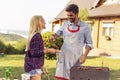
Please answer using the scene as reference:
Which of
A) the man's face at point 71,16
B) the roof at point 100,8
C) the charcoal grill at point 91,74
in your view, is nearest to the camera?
the charcoal grill at point 91,74

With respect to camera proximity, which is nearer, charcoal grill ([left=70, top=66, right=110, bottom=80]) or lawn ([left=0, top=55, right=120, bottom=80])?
charcoal grill ([left=70, top=66, right=110, bottom=80])

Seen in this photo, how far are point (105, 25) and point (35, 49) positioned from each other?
79.4ft

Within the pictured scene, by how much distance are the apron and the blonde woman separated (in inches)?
10.0

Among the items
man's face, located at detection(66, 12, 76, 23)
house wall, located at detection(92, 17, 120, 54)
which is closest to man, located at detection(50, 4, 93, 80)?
man's face, located at detection(66, 12, 76, 23)

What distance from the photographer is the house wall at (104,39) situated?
29.0m

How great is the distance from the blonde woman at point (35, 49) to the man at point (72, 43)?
11.1 inches

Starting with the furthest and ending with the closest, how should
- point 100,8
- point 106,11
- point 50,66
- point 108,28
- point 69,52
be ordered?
point 100,8
point 106,11
point 108,28
point 50,66
point 69,52

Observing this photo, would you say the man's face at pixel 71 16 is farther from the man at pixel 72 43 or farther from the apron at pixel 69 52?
the apron at pixel 69 52

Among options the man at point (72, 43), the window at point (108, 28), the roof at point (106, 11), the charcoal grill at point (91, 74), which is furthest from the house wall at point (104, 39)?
the charcoal grill at point (91, 74)

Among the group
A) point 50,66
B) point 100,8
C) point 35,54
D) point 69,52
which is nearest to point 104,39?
point 100,8

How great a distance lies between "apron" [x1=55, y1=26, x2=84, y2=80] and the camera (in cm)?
682

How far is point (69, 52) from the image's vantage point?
22.6 ft

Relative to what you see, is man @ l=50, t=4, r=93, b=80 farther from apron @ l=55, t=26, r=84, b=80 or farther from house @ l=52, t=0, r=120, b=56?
house @ l=52, t=0, r=120, b=56

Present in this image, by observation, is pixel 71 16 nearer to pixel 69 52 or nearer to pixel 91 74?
pixel 69 52
